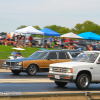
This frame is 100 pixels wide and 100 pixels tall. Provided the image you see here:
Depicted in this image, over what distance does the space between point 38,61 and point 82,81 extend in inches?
262

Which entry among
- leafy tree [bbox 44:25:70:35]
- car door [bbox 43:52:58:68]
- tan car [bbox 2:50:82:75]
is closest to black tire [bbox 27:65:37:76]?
tan car [bbox 2:50:82:75]

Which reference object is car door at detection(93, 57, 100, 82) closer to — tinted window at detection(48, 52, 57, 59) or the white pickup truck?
the white pickup truck

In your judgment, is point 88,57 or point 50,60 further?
point 50,60

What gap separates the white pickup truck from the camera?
35.9ft

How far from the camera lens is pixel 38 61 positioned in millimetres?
17422

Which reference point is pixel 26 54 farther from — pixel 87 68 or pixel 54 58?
pixel 87 68

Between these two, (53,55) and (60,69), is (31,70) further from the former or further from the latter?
(60,69)

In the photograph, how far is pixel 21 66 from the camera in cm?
1712

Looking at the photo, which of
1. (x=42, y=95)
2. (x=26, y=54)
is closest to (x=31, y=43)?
(x=26, y=54)

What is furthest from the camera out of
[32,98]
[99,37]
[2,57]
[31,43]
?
[99,37]

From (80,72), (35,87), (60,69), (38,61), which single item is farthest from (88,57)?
(38,61)

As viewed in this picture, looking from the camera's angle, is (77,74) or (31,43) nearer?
(77,74)

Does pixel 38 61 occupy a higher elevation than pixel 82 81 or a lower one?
higher

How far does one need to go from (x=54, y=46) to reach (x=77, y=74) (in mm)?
20398
